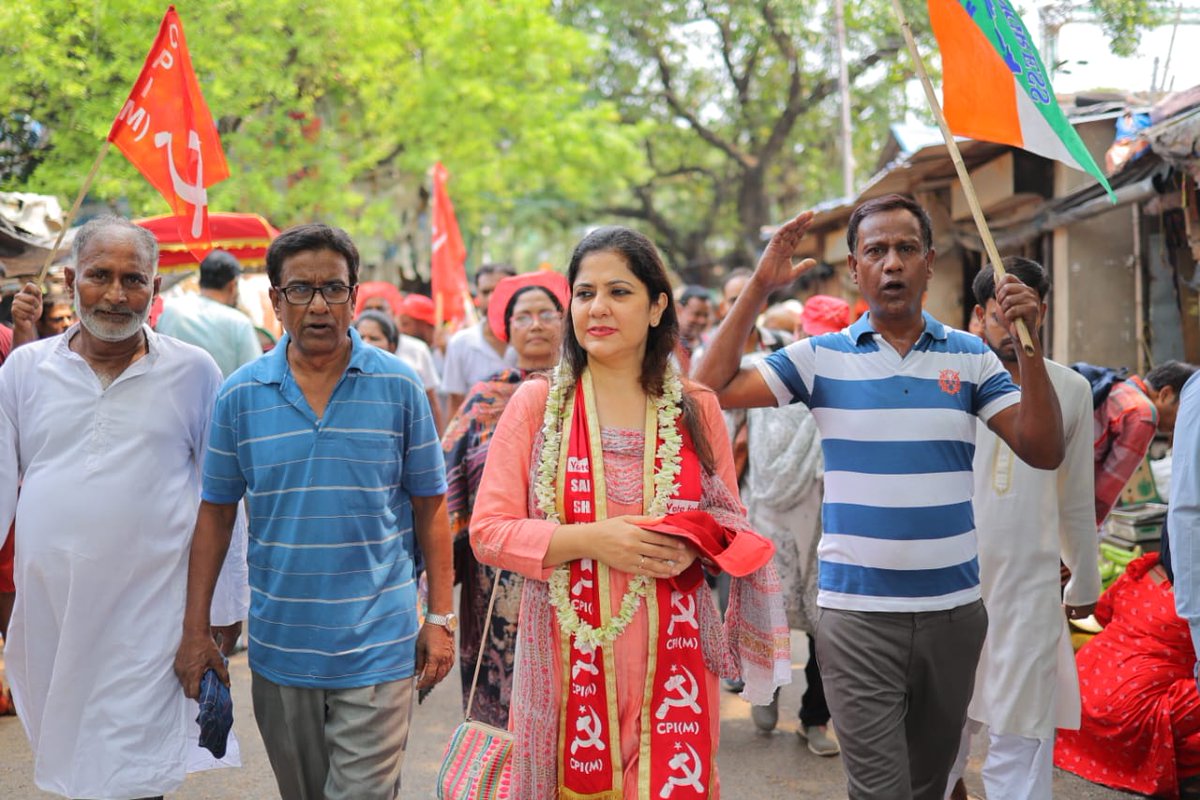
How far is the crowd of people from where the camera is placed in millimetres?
2930

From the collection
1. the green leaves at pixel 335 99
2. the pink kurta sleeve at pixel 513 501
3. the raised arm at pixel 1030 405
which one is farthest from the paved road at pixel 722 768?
the green leaves at pixel 335 99

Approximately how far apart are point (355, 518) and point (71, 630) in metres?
0.93

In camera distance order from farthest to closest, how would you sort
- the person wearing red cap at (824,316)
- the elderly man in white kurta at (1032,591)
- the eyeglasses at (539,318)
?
the person wearing red cap at (824,316) < the eyeglasses at (539,318) < the elderly man in white kurta at (1032,591)

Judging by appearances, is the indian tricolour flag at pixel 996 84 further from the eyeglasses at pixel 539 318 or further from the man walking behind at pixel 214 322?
the man walking behind at pixel 214 322

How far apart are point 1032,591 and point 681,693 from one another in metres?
1.88

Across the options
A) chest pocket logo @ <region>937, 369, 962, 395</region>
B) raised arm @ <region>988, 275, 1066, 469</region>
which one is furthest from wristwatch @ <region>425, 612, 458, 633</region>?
raised arm @ <region>988, 275, 1066, 469</region>

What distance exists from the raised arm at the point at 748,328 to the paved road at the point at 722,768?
7.58 ft

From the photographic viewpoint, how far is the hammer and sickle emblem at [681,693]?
2.90 meters

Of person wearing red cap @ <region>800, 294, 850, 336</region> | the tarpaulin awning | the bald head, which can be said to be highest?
the tarpaulin awning

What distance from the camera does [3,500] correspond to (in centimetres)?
354

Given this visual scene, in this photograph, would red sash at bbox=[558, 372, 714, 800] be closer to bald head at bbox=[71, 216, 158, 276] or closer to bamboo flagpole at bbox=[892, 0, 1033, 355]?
bamboo flagpole at bbox=[892, 0, 1033, 355]

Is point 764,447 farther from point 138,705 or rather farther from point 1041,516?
point 138,705

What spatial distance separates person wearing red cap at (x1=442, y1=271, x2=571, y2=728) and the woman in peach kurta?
131 centimetres

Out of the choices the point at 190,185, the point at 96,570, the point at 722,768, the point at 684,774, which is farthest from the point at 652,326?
the point at 190,185
